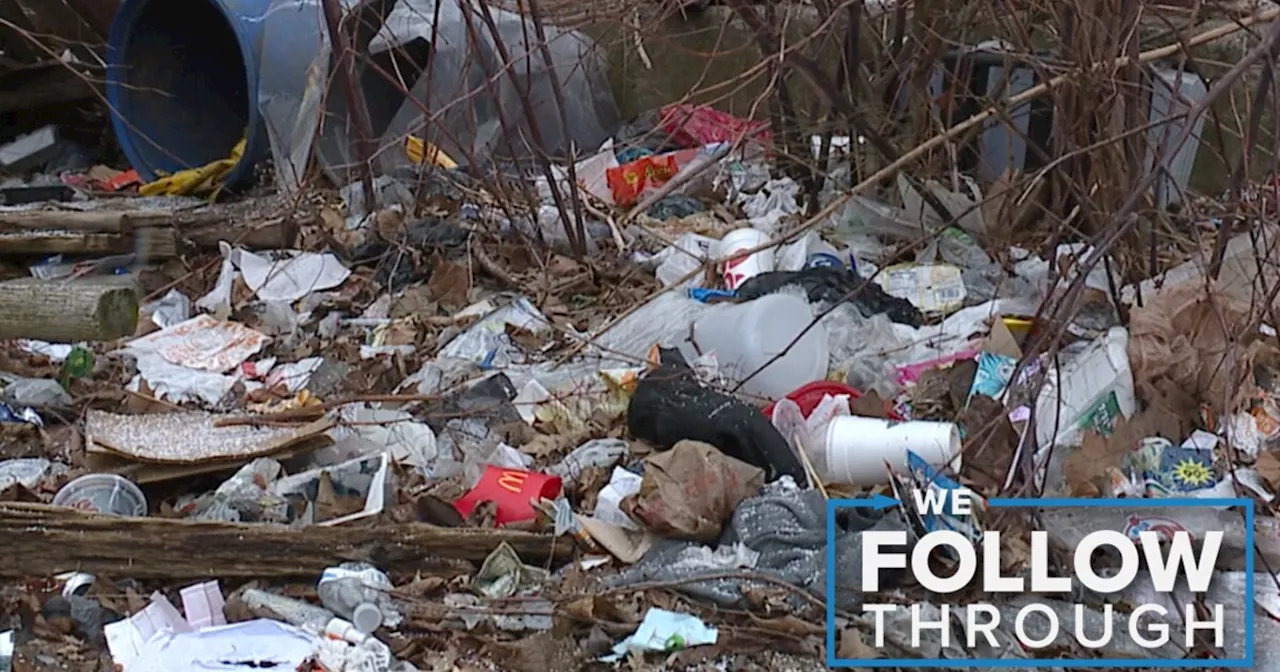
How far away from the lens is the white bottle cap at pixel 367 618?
7.36ft

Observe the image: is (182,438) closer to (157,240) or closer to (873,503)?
(873,503)

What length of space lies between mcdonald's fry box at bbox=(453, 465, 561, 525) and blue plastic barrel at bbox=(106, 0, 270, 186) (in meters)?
3.02

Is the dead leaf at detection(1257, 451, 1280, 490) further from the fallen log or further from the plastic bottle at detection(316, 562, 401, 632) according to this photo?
the fallen log

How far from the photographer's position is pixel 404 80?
5426 millimetres

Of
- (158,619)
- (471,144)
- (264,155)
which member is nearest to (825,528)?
(158,619)

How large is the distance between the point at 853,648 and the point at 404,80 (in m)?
3.90

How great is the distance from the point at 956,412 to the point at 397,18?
335cm

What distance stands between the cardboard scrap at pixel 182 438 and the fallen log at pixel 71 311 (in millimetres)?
215

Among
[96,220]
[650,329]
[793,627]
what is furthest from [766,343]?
[96,220]

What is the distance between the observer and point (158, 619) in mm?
2258

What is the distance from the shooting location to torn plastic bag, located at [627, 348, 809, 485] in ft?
8.60

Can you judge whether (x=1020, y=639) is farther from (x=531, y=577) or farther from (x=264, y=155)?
(x=264, y=155)

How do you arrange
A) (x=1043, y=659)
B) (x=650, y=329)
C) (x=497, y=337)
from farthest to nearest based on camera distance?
(x=497, y=337) → (x=650, y=329) → (x=1043, y=659)

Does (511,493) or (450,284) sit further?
(450,284)
